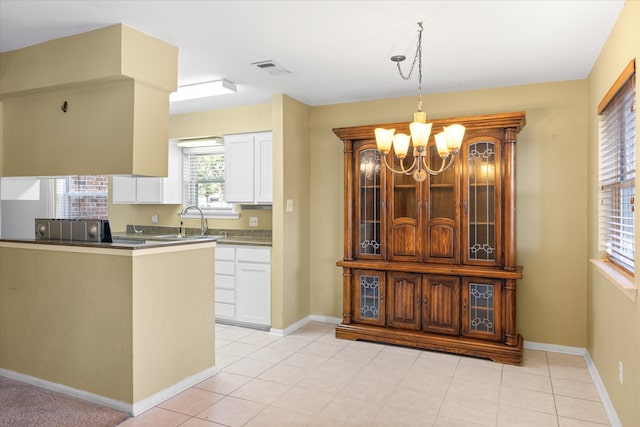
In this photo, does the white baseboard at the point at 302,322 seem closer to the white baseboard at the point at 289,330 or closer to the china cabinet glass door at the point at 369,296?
the white baseboard at the point at 289,330

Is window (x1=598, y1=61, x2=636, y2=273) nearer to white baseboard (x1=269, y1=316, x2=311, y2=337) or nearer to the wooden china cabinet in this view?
the wooden china cabinet

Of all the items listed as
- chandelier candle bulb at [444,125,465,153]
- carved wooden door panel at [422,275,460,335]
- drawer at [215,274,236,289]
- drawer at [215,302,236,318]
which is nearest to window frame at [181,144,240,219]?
drawer at [215,274,236,289]

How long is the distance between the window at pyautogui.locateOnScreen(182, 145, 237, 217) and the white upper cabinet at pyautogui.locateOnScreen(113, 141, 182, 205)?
97mm

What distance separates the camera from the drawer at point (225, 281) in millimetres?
4828

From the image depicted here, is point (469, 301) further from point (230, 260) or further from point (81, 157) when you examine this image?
point (81, 157)

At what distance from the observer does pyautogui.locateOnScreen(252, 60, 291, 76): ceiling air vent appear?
352 cm

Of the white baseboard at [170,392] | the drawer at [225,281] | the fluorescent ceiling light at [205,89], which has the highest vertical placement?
the fluorescent ceiling light at [205,89]

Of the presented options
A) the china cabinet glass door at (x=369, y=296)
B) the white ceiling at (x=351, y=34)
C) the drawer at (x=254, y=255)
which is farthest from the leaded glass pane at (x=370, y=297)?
the white ceiling at (x=351, y=34)

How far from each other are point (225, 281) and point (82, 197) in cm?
276

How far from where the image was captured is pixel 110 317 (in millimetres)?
2838

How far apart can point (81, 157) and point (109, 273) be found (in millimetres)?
936

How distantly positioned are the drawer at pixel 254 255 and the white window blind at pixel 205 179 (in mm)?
833

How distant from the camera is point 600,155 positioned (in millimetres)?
3340

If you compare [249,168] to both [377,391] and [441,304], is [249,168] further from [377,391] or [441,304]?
[377,391]
